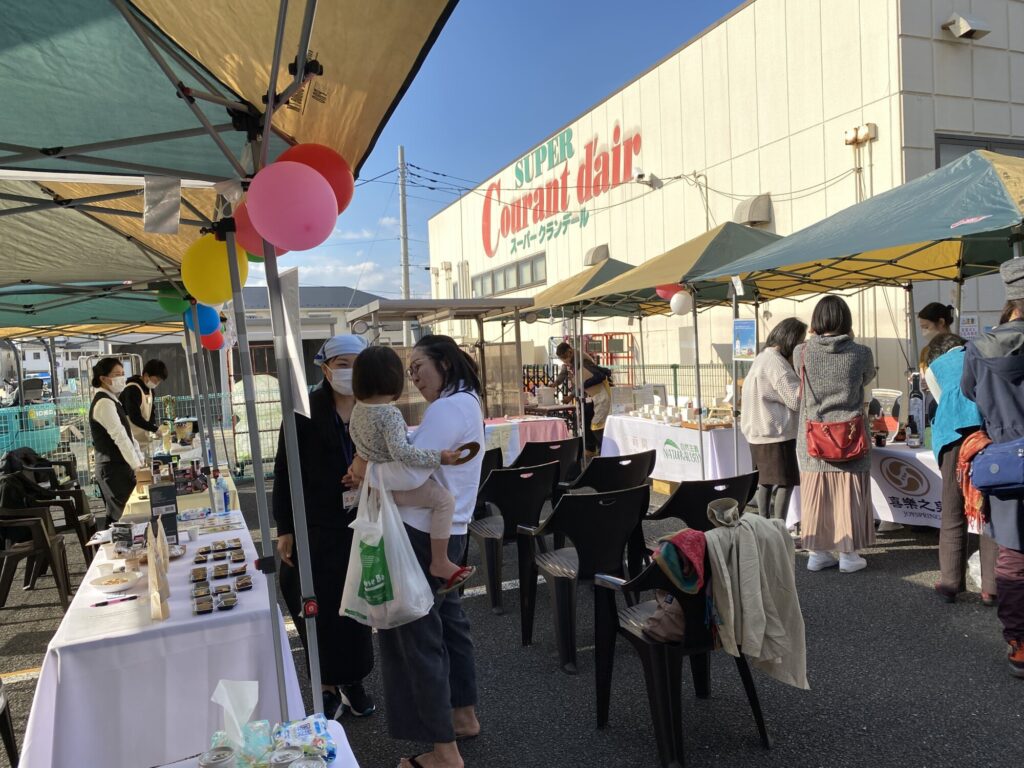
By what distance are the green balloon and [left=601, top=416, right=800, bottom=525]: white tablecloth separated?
4.65 metres

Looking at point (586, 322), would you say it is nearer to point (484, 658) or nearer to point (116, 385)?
point (116, 385)

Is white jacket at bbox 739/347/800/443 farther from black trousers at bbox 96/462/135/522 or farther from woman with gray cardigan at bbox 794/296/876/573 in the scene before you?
black trousers at bbox 96/462/135/522

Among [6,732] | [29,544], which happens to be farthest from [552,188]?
[6,732]

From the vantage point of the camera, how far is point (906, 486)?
494cm

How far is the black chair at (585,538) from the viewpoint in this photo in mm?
3215

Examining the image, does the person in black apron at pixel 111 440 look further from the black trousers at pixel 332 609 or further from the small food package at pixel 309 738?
the small food package at pixel 309 738

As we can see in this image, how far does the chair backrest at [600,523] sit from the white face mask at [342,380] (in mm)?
1153

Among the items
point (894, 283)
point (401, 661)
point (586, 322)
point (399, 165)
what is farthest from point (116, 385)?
point (399, 165)

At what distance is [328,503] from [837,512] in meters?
3.39

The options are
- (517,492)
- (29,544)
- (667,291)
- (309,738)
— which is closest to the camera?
(309,738)

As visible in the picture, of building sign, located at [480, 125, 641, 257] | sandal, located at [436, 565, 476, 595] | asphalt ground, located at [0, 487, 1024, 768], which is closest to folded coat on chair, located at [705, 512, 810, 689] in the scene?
asphalt ground, located at [0, 487, 1024, 768]

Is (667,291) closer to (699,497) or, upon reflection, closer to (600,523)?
(699,497)

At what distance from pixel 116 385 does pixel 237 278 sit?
403 centimetres

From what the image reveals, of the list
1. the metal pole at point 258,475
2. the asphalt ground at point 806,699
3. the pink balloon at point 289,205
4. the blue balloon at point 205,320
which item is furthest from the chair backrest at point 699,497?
the blue balloon at point 205,320
